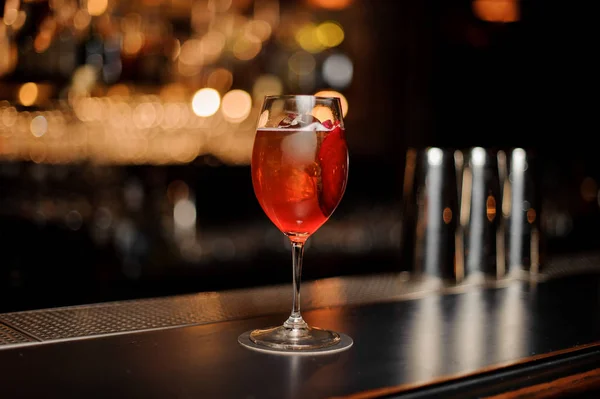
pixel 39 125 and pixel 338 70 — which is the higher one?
pixel 338 70

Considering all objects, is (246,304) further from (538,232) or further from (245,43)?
(245,43)

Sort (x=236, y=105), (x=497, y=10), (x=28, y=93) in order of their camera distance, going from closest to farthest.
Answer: (x=28, y=93) → (x=236, y=105) → (x=497, y=10)

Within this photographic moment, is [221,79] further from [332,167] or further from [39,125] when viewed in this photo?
[332,167]

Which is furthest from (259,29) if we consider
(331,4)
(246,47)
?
(331,4)

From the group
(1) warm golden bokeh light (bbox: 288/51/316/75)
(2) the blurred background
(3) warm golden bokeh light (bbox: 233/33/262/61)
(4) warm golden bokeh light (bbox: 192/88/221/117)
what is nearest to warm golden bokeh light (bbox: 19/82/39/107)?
(2) the blurred background

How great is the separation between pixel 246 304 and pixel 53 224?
2387mm

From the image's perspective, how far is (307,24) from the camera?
4613 millimetres

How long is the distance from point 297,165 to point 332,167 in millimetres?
42

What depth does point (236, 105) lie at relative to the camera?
4441mm

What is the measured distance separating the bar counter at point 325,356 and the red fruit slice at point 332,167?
149 mm

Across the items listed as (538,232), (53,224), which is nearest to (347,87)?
(53,224)

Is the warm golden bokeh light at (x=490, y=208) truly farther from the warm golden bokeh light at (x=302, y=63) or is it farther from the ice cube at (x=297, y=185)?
the warm golden bokeh light at (x=302, y=63)

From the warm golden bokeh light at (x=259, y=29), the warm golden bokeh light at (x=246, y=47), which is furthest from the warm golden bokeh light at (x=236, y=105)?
the warm golden bokeh light at (x=259, y=29)

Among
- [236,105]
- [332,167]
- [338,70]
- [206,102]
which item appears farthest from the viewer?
[338,70]
